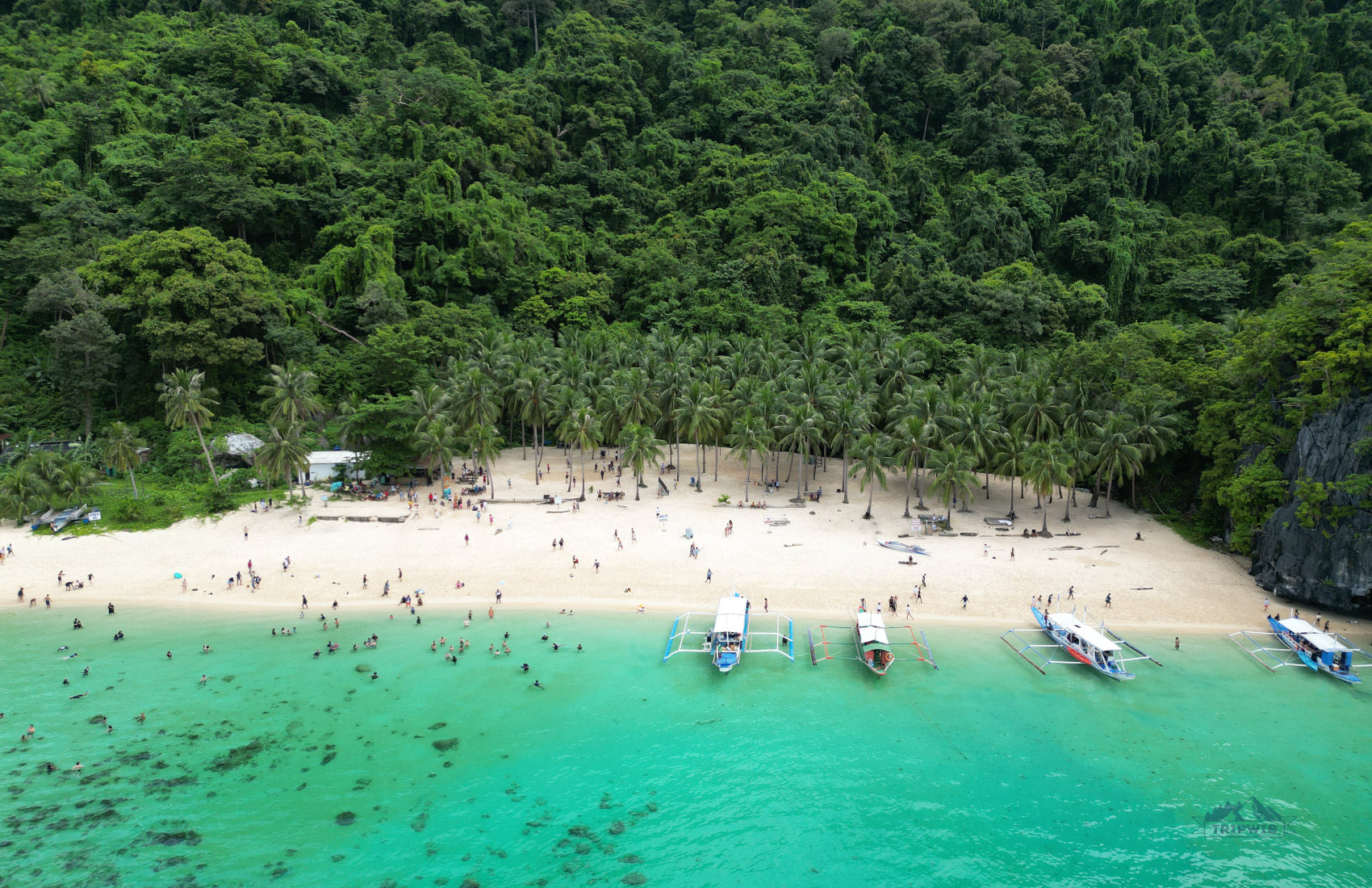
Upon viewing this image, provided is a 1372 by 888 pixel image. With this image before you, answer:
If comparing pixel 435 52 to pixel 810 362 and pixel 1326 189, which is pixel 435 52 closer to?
pixel 810 362

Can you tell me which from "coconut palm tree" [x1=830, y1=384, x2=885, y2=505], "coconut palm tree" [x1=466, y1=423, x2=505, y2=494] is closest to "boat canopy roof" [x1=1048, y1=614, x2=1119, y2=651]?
"coconut palm tree" [x1=830, y1=384, x2=885, y2=505]

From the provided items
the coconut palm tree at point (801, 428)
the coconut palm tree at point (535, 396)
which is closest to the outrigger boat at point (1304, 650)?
the coconut palm tree at point (801, 428)

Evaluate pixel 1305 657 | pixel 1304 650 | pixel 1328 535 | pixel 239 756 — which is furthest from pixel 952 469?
pixel 239 756

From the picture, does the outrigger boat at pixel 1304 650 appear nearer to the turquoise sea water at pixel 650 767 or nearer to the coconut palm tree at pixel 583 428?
the turquoise sea water at pixel 650 767

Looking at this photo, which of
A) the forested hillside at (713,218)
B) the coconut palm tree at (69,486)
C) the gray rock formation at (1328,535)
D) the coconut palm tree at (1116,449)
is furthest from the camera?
the forested hillside at (713,218)

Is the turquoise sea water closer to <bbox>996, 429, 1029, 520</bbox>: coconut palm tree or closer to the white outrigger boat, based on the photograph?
the white outrigger boat

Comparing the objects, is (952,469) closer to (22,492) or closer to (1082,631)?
(1082,631)
